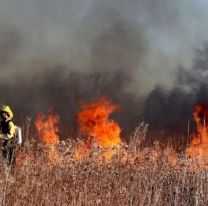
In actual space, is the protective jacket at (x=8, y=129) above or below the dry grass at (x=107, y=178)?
above

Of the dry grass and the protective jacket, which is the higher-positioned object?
the protective jacket

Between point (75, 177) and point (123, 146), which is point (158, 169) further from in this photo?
point (75, 177)

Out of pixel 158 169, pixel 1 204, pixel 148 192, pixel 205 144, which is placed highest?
pixel 205 144

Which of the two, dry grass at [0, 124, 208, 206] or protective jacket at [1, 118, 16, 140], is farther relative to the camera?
protective jacket at [1, 118, 16, 140]

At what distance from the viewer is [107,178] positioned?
10.5 m

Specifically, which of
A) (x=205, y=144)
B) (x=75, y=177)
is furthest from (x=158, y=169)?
(x=75, y=177)

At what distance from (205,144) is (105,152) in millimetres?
2242

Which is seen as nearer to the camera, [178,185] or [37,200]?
[37,200]

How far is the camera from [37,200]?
9445 millimetres

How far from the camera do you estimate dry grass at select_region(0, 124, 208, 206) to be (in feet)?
31.3

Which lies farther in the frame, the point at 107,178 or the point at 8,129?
the point at 8,129

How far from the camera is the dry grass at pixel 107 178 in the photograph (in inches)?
376

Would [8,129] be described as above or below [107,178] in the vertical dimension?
above

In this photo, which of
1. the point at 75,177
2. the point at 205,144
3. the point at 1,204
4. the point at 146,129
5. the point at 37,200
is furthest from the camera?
the point at 205,144
